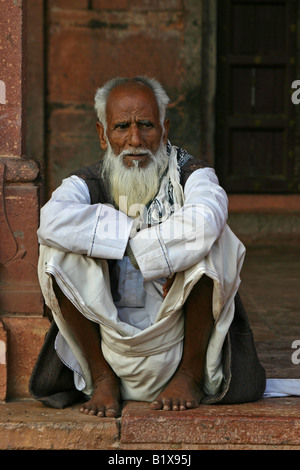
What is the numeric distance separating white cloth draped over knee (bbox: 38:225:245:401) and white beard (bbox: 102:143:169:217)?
1.14 feet

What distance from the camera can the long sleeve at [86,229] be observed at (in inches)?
113

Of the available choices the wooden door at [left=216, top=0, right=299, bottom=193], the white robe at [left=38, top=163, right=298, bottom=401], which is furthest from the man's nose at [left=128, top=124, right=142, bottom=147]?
the wooden door at [left=216, top=0, right=299, bottom=193]

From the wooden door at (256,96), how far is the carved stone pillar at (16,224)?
4.40 metres

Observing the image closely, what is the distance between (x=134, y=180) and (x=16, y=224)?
50cm

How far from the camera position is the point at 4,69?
10.7 feet

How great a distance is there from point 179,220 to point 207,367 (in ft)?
1.89

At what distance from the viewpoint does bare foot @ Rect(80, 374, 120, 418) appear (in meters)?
2.97

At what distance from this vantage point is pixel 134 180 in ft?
10.6

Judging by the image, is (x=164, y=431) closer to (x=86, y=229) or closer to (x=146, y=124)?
(x=86, y=229)

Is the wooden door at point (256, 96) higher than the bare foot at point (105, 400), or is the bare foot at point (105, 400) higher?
the wooden door at point (256, 96)

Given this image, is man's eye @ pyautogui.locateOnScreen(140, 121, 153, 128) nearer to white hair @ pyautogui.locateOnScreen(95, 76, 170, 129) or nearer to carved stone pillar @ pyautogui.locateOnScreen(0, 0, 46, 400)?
white hair @ pyautogui.locateOnScreen(95, 76, 170, 129)
